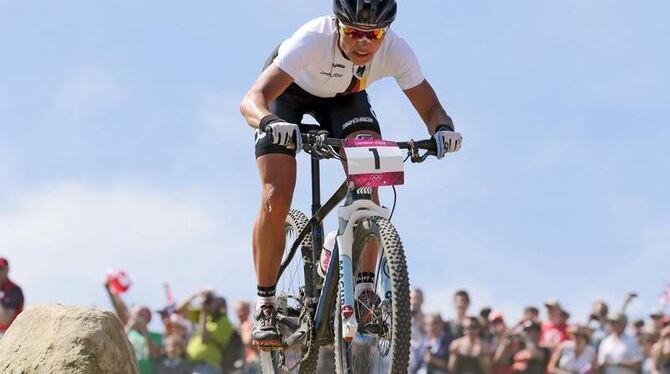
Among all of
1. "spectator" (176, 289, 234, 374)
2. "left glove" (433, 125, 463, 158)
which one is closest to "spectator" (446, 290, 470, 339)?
"spectator" (176, 289, 234, 374)

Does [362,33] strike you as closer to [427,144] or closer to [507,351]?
[427,144]

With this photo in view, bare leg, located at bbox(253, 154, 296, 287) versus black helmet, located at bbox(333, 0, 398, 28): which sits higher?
black helmet, located at bbox(333, 0, 398, 28)

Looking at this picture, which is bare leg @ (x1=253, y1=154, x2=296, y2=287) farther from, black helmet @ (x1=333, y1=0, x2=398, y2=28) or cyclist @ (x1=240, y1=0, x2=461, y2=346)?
black helmet @ (x1=333, y1=0, x2=398, y2=28)

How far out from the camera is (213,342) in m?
15.6

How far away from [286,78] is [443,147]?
1.22m

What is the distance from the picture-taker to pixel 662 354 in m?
14.7

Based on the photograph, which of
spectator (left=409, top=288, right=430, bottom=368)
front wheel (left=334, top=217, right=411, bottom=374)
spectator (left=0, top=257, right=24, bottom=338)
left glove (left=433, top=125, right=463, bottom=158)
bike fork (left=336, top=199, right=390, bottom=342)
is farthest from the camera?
spectator (left=409, top=288, right=430, bottom=368)

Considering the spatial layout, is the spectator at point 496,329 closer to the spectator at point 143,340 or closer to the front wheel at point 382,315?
the spectator at point 143,340

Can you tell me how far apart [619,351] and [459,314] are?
202 centimetres

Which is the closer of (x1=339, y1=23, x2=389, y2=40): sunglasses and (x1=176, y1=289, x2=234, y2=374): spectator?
(x1=339, y1=23, x2=389, y2=40): sunglasses

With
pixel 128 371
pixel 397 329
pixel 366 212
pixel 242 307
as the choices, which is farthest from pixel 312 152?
pixel 242 307

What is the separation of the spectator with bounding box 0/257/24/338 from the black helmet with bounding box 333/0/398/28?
Result: 25.9 ft

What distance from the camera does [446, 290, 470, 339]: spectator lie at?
1560 centimetres

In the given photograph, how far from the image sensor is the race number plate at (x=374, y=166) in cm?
791
